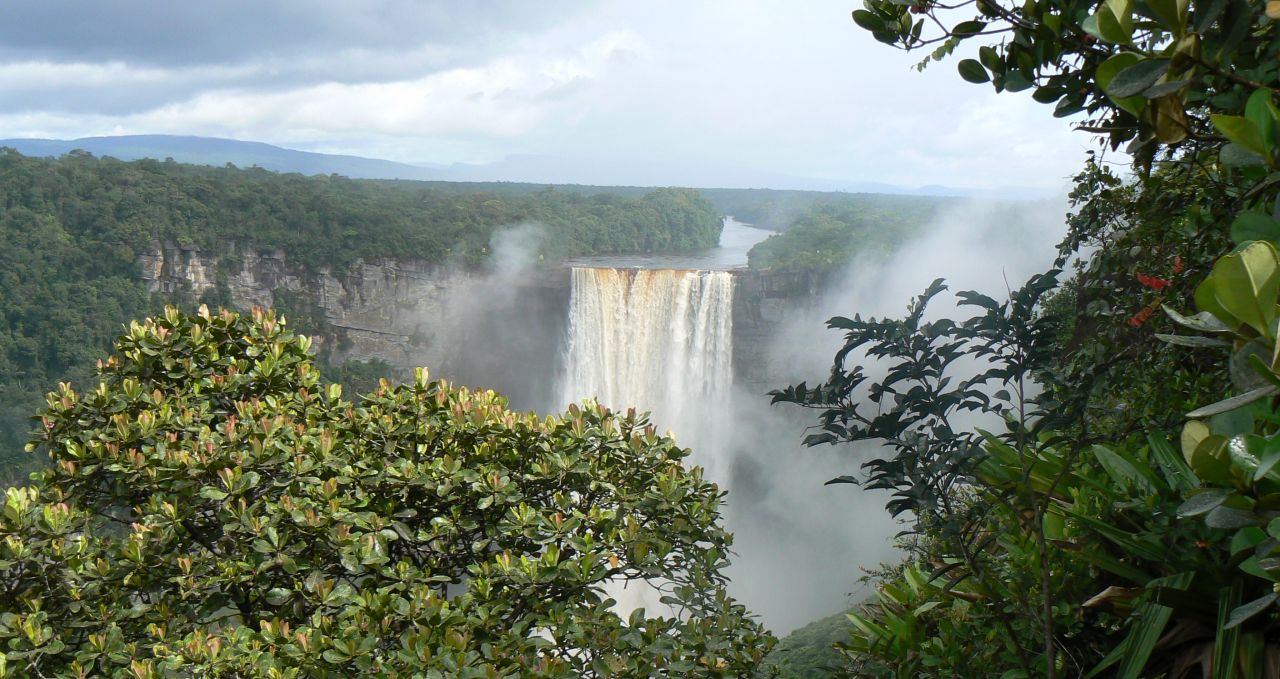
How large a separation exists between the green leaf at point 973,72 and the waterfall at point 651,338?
2140cm

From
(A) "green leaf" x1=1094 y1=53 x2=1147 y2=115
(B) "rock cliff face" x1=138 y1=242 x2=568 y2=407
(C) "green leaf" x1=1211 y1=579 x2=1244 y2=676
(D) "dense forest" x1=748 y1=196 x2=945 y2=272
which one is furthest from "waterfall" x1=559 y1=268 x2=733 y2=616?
(A) "green leaf" x1=1094 y1=53 x2=1147 y2=115

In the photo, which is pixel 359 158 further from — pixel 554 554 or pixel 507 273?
pixel 554 554

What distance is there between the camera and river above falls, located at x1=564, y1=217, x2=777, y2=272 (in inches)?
1323

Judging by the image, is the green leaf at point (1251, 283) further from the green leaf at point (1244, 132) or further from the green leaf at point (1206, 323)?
the green leaf at point (1244, 132)

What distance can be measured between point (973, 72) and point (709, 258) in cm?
3964

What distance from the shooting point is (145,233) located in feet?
123

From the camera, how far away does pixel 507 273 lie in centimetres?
3419

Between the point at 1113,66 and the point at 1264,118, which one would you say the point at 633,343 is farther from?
the point at 1264,118

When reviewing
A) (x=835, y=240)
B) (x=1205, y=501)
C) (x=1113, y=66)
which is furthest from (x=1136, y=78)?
(x=835, y=240)

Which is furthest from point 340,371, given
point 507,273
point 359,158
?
point 359,158

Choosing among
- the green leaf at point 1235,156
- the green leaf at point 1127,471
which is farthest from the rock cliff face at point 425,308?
the green leaf at point 1235,156

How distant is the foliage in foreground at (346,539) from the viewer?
273 cm

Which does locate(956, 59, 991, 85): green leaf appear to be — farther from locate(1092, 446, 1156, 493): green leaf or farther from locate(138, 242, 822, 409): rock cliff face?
locate(138, 242, 822, 409): rock cliff face

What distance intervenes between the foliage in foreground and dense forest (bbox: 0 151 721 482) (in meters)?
31.5
